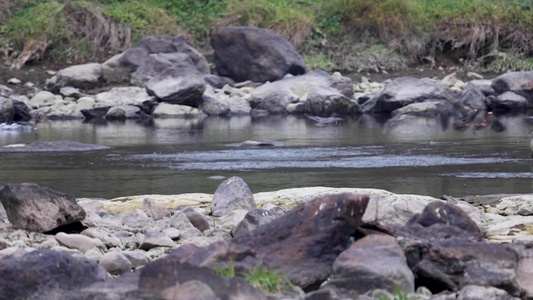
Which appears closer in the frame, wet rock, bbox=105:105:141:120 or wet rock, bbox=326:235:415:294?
wet rock, bbox=326:235:415:294

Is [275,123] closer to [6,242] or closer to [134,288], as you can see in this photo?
[6,242]

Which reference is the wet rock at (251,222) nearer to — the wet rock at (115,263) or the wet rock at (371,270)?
the wet rock at (115,263)

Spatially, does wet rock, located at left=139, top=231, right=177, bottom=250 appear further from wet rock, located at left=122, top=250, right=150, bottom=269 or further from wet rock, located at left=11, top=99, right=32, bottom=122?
wet rock, located at left=11, top=99, right=32, bottom=122

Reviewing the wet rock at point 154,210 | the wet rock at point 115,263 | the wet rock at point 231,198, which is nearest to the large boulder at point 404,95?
the wet rock at point 231,198

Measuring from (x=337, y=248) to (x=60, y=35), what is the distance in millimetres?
23586

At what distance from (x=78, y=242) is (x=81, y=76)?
60.9 feet

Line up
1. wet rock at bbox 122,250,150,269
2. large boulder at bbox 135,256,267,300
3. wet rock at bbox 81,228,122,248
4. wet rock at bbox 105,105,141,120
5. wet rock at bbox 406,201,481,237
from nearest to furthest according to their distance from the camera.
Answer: large boulder at bbox 135,256,267,300, wet rock at bbox 122,250,150,269, wet rock at bbox 406,201,481,237, wet rock at bbox 81,228,122,248, wet rock at bbox 105,105,141,120

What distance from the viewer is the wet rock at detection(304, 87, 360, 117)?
2056 centimetres

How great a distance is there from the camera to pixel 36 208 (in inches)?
226

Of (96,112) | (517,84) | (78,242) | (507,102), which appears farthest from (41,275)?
(517,84)

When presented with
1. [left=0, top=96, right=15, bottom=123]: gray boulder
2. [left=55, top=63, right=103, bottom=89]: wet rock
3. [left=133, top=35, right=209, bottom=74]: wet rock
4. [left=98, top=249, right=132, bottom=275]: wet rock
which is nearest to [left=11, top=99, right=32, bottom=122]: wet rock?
[left=0, top=96, right=15, bottom=123]: gray boulder

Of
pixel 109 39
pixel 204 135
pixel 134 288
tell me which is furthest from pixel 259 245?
pixel 109 39

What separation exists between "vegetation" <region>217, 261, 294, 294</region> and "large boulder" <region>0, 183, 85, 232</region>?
206 centimetres

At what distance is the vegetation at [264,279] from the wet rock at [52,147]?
9.77 meters
